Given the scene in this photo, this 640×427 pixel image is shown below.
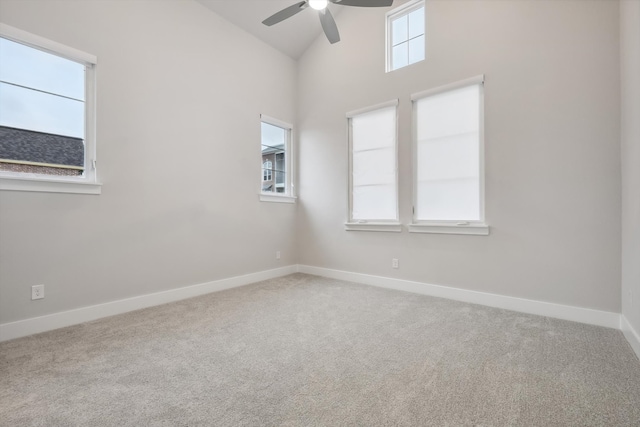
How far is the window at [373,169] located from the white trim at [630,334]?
208 cm

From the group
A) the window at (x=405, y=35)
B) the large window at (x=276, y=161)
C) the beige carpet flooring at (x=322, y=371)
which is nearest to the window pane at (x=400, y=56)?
the window at (x=405, y=35)

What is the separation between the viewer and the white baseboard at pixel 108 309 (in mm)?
2275

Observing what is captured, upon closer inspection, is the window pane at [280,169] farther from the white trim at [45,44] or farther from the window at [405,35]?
the white trim at [45,44]

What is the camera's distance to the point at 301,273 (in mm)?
4648

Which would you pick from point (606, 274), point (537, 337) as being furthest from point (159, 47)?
point (606, 274)

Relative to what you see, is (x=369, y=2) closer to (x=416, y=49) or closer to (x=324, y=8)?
(x=324, y=8)

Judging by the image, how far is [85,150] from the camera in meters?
2.64

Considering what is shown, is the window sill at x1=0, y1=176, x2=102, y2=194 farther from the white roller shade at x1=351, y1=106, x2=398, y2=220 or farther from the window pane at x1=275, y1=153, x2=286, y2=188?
the white roller shade at x1=351, y1=106, x2=398, y2=220

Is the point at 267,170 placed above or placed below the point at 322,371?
above

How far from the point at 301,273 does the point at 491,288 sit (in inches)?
104

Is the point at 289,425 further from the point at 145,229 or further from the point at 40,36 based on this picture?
the point at 40,36

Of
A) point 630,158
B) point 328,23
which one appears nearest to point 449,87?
point 328,23

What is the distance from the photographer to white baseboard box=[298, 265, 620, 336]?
2516mm

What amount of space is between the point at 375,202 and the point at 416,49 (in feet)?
6.48
